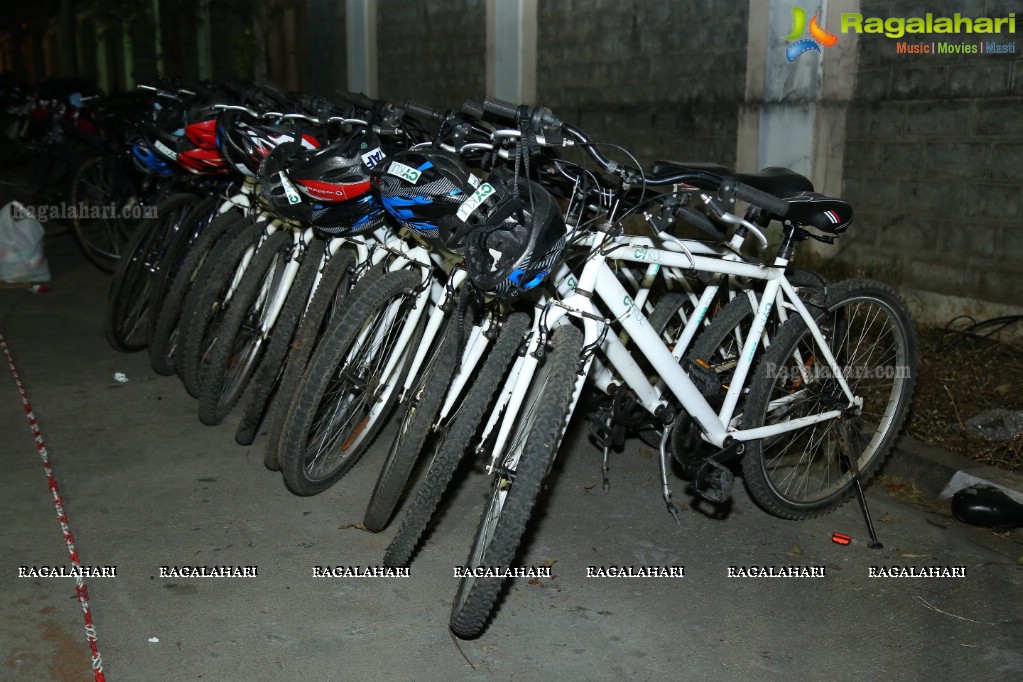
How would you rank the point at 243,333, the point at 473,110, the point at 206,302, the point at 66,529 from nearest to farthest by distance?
the point at 473,110 → the point at 66,529 → the point at 206,302 → the point at 243,333

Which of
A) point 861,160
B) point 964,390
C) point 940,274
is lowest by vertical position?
point 964,390

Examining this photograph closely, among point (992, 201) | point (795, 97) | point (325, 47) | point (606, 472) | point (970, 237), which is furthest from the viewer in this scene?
point (325, 47)

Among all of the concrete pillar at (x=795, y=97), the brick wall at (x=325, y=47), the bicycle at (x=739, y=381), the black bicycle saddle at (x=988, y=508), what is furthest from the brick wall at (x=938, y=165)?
the brick wall at (x=325, y=47)

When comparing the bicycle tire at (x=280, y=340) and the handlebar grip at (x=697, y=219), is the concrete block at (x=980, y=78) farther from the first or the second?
the bicycle tire at (x=280, y=340)

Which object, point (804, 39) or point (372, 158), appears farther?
point (804, 39)

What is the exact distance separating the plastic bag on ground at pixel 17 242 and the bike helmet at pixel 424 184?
5.34 meters

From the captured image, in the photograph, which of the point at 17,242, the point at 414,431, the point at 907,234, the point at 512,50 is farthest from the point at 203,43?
the point at 414,431

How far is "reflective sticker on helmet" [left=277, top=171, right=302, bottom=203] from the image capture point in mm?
4047

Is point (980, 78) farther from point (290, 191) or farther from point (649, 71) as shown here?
point (290, 191)

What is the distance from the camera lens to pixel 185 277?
512 centimetres

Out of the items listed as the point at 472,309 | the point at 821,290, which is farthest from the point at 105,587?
the point at 821,290

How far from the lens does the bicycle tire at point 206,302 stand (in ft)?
15.4

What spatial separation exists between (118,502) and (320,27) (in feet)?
35.7

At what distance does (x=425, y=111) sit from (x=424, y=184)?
2.96ft
